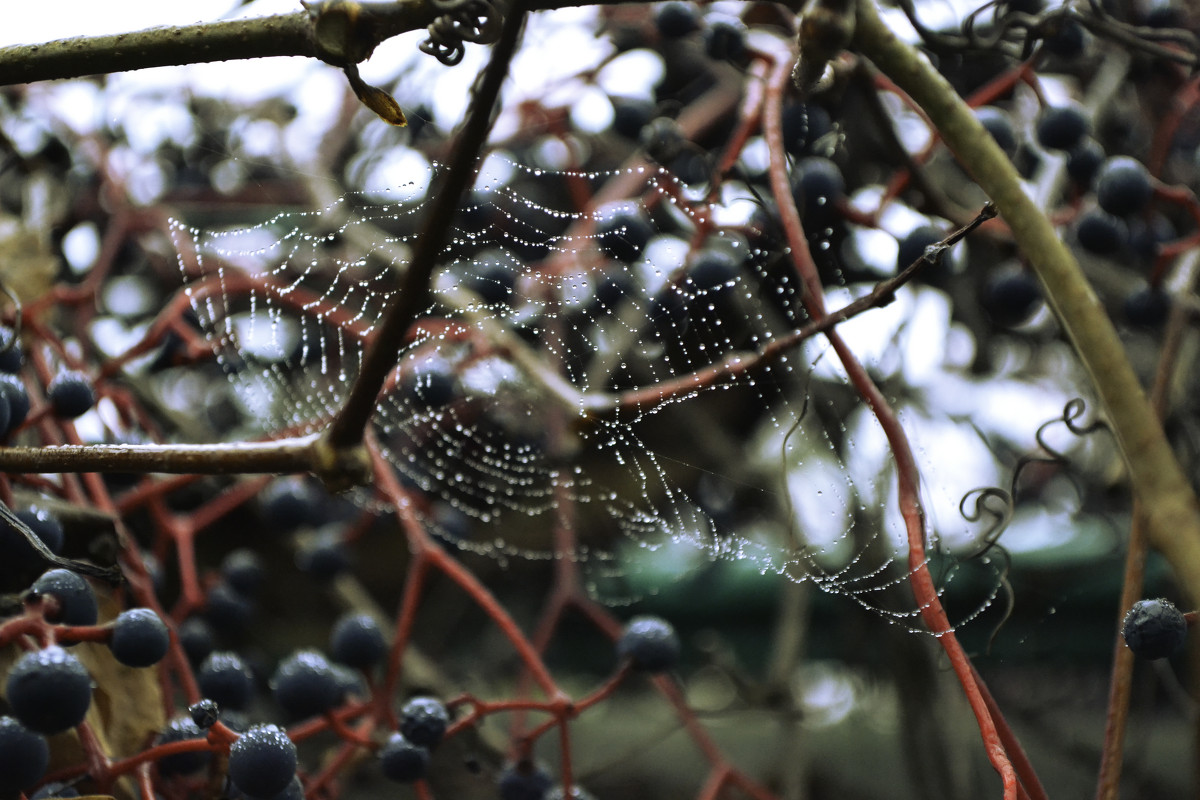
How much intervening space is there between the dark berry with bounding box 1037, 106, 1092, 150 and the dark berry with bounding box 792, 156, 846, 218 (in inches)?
5.9

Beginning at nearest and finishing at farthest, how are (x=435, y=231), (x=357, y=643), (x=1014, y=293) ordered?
1. (x=435, y=231)
2. (x=357, y=643)
3. (x=1014, y=293)

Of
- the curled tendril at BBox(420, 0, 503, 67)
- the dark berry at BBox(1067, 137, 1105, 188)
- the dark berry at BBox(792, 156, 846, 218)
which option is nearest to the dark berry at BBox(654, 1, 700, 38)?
the dark berry at BBox(792, 156, 846, 218)

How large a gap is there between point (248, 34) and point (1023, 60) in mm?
496

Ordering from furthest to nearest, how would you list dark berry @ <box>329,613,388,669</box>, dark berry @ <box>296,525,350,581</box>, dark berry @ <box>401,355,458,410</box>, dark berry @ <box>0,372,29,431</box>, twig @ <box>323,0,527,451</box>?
dark berry @ <box>296,525,350,581</box>, dark berry @ <box>401,355,458,410</box>, dark berry @ <box>329,613,388,669</box>, dark berry @ <box>0,372,29,431</box>, twig @ <box>323,0,527,451</box>

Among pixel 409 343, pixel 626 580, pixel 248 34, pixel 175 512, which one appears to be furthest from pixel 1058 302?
pixel 626 580

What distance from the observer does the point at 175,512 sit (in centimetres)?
94

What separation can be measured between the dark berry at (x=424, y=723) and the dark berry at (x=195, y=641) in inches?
7.9

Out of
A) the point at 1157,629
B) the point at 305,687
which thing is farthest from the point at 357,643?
the point at 1157,629

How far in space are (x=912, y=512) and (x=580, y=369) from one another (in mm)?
379

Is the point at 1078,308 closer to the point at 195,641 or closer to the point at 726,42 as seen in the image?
the point at 726,42

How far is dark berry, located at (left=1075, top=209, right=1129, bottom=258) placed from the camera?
2.33 ft

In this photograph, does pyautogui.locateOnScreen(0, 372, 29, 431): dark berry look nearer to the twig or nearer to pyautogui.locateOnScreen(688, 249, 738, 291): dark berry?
the twig

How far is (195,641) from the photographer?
2.34 feet

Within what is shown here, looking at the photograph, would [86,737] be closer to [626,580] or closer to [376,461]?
[376,461]
